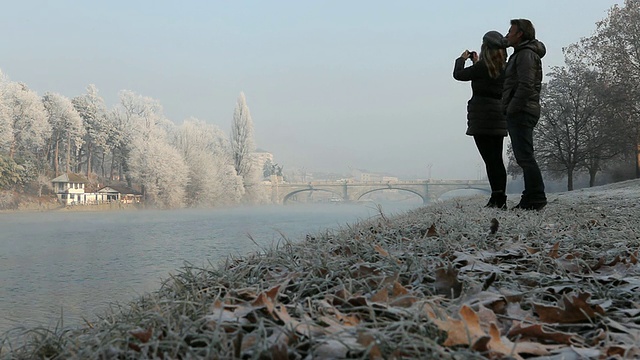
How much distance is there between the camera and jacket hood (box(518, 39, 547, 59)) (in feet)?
15.4

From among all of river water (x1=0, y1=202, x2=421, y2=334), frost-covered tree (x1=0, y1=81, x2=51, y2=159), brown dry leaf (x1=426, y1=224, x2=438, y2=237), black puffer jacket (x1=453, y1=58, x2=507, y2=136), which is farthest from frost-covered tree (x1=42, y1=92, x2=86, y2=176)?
brown dry leaf (x1=426, y1=224, x2=438, y2=237)

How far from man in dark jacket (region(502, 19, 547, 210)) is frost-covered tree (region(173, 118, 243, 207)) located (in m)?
30.1

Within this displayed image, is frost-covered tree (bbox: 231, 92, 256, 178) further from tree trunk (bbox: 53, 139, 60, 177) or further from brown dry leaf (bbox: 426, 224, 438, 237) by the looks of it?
brown dry leaf (bbox: 426, 224, 438, 237)

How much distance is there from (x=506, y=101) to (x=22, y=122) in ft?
104

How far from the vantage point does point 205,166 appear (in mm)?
34406

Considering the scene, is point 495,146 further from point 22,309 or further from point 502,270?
point 22,309

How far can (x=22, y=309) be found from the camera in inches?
116

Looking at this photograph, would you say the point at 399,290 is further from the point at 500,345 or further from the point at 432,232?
the point at 432,232

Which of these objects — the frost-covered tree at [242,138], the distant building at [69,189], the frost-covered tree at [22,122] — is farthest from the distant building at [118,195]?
the frost-covered tree at [242,138]

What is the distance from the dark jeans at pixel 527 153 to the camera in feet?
15.5

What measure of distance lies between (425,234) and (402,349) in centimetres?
171

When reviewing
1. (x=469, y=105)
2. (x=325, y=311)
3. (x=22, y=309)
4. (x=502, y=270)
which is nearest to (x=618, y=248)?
(x=502, y=270)

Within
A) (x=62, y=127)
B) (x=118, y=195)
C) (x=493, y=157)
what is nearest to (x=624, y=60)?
(x=493, y=157)

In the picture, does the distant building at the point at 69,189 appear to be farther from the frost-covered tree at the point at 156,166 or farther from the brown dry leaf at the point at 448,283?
the brown dry leaf at the point at 448,283
